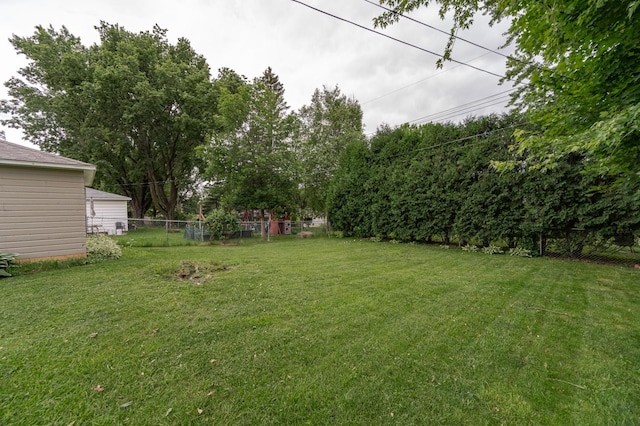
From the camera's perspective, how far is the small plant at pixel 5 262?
5270mm

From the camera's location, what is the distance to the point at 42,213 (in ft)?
21.0

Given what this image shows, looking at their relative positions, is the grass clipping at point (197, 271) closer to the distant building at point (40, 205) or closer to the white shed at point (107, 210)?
the distant building at point (40, 205)

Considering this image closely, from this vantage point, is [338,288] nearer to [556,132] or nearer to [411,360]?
[411,360]

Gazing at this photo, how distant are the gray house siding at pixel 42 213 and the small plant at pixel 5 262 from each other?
0.46 meters

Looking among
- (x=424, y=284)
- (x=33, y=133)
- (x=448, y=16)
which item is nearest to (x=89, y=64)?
(x=33, y=133)

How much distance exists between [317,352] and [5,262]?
733 cm

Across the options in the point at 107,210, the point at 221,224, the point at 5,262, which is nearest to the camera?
the point at 5,262

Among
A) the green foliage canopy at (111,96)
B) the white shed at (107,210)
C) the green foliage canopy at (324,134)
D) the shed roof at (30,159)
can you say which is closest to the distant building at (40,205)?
the shed roof at (30,159)

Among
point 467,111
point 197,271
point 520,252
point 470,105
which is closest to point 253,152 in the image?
point 197,271

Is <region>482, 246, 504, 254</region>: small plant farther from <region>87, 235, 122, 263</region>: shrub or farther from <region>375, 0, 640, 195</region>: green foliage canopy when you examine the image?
<region>87, 235, 122, 263</region>: shrub

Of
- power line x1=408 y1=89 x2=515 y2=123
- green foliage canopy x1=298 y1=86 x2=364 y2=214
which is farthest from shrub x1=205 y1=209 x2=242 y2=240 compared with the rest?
power line x1=408 y1=89 x2=515 y2=123

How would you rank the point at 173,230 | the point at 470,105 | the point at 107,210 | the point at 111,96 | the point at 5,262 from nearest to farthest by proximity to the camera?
the point at 5,262
the point at 470,105
the point at 111,96
the point at 107,210
the point at 173,230

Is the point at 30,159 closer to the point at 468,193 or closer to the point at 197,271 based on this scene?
the point at 197,271

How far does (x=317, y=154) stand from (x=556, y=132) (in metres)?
14.2
